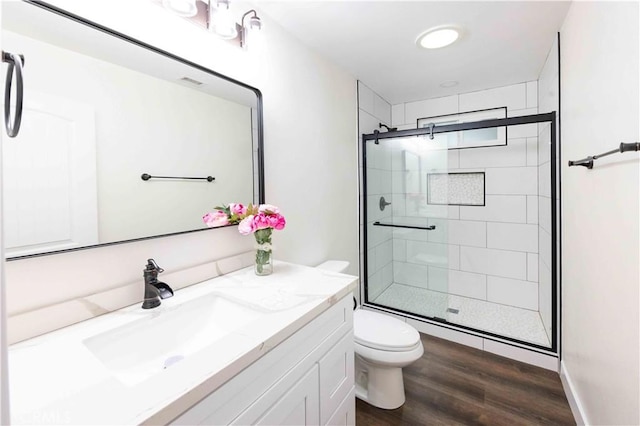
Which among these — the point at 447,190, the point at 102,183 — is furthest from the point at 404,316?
the point at 102,183

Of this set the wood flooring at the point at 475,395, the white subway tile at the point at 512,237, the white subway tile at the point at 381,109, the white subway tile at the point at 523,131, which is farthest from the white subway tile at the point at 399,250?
the white subway tile at the point at 523,131

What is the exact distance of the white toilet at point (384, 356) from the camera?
1.59 meters

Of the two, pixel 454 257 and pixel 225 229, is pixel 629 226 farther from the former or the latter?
pixel 454 257

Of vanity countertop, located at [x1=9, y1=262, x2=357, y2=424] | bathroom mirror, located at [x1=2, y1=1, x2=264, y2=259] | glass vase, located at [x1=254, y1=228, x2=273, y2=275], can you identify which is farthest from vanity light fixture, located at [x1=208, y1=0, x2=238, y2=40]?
vanity countertop, located at [x1=9, y1=262, x2=357, y2=424]

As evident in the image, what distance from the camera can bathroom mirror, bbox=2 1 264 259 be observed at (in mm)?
835

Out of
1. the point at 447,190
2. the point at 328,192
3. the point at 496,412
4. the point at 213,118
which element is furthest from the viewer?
the point at 447,190

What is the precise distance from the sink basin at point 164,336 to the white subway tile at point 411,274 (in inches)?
81.5

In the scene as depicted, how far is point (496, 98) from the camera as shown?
2.73 meters

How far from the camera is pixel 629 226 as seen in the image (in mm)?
962

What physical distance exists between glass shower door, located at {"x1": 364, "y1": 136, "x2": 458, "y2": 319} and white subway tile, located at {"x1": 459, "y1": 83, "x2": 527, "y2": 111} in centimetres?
73

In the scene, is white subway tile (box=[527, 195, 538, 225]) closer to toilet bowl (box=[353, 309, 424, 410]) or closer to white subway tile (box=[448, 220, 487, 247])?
white subway tile (box=[448, 220, 487, 247])

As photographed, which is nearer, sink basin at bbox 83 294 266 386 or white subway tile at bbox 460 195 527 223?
sink basin at bbox 83 294 266 386

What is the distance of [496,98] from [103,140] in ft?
10.0

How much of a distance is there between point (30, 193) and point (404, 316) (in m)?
2.53
